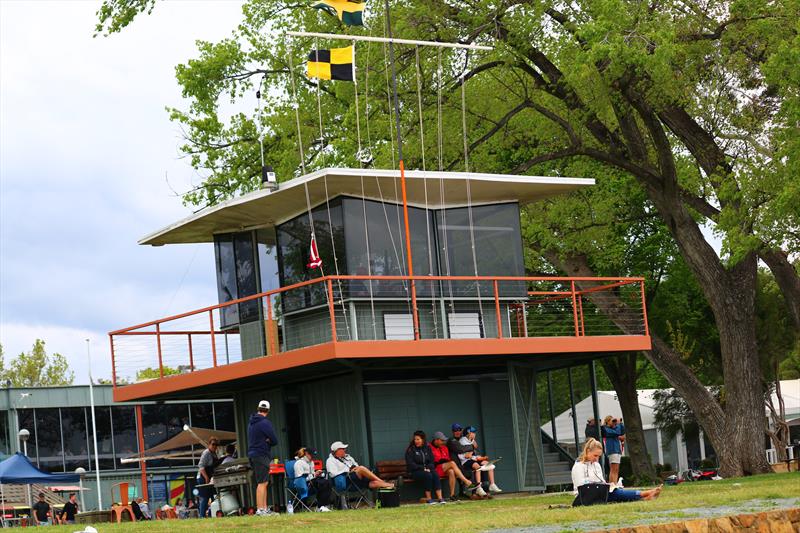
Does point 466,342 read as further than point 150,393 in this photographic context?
No

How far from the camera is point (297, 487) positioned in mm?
20875

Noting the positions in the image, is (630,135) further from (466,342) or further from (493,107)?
(466,342)

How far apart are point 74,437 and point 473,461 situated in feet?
89.9

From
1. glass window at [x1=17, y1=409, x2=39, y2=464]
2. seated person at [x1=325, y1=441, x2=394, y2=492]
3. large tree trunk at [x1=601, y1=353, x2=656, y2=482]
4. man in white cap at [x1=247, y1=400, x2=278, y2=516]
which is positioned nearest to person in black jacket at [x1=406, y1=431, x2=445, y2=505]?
seated person at [x1=325, y1=441, x2=394, y2=492]

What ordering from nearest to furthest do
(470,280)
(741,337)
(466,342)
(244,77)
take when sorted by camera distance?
(466,342), (470,280), (741,337), (244,77)

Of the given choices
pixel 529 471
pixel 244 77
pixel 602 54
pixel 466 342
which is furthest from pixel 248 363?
pixel 244 77

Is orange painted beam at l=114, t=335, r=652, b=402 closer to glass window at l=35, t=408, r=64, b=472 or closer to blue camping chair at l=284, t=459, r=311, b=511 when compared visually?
blue camping chair at l=284, t=459, r=311, b=511

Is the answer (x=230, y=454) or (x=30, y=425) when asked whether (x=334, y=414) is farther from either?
(x=30, y=425)

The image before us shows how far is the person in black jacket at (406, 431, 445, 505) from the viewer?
21.5m

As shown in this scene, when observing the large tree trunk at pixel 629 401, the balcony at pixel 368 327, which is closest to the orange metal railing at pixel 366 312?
the balcony at pixel 368 327

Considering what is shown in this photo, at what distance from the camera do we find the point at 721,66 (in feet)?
90.6

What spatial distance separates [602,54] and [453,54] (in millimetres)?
4813

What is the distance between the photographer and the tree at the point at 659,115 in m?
25.5

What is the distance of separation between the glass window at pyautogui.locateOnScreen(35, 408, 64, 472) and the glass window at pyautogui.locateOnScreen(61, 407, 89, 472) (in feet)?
0.70
